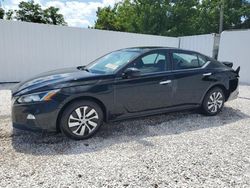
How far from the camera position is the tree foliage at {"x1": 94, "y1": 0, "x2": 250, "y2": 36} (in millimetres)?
17922

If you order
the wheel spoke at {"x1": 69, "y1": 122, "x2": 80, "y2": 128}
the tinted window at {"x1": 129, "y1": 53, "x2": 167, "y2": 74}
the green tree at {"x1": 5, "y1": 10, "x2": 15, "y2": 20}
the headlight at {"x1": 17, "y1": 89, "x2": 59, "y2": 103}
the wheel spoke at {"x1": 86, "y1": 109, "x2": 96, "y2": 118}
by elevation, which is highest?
the green tree at {"x1": 5, "y1": 10, "x2": 15, "y2": 20}

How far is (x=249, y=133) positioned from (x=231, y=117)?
87 centimetres

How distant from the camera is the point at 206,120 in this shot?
4.67 metres

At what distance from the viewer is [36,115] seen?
10.8ft

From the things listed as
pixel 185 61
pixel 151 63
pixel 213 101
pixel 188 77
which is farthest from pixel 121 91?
pixel 213 101

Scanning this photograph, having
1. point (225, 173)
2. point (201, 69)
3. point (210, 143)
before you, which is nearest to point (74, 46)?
point (201, 69)

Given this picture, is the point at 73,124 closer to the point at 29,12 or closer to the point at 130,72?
Result: the point at 130,72

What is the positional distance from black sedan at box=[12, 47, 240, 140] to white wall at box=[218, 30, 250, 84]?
4.92 m

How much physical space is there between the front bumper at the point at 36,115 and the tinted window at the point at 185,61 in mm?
2370

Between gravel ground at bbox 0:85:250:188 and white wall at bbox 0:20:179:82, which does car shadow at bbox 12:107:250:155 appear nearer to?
gravel ground at bbox 0:85:250:188

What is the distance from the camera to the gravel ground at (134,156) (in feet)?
8.49

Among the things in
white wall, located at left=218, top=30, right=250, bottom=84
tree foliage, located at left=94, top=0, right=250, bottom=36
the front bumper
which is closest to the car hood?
the front bumper

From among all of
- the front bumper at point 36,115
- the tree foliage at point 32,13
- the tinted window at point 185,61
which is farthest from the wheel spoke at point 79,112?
the tree foliage at point 32,13

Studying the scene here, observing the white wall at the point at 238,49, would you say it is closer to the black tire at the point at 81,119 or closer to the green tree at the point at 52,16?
the black tire at the point at 81,119
